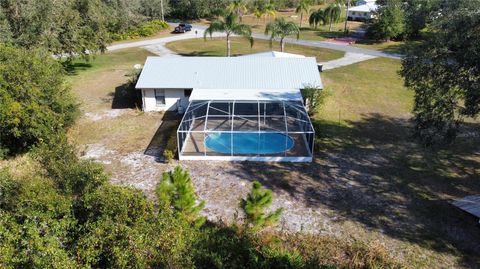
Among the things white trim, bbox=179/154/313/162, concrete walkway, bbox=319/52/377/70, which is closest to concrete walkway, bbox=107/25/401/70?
concrete walkway, bbox=319/52/377/70

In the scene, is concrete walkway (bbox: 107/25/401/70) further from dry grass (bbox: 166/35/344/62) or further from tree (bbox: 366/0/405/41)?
tree (bbox: 366/0/405/41)

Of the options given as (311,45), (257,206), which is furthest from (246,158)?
(311,45)

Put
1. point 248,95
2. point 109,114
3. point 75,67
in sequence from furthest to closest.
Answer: point 75,67
point 109,114
point 248,95

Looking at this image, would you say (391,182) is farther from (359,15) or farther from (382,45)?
(359,15)

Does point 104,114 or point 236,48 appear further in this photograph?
point 236,48

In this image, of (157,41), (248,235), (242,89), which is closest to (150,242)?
(248,235)

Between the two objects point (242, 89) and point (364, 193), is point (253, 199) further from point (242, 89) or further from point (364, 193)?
point (242, 89)

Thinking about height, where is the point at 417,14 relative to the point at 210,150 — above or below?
above
